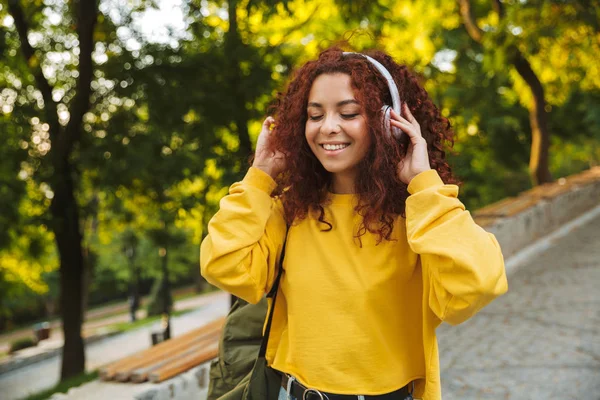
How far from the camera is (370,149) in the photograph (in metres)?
1.75

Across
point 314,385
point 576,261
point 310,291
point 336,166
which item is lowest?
point 576,261

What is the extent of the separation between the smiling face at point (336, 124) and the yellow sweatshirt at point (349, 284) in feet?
0.49

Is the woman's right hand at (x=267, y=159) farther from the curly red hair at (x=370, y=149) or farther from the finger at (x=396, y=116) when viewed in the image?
the finger at (x=396, y=116)

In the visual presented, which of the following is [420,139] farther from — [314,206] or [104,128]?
[104,128]

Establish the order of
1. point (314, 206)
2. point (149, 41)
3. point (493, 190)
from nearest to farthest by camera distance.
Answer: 1. point (314, 206)
2. point (149, 41)
3. point (493, 190)

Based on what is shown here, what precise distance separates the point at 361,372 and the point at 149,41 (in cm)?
788

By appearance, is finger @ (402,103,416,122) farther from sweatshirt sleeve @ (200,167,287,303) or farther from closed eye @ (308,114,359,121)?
sweatshirt sleeve @ (200,167,287,303)

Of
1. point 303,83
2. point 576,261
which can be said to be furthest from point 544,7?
point 303,83

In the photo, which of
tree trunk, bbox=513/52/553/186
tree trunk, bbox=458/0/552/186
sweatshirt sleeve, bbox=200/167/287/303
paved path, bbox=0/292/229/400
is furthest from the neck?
paved path, bbox=0/292/229/400

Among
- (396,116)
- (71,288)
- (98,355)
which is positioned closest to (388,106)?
(396,116)

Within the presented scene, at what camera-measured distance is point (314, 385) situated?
1.67 m

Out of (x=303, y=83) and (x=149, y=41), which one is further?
(x=149, y=41)

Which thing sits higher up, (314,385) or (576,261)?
(314,385)

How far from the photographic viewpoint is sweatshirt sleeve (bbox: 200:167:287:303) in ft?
5.59
